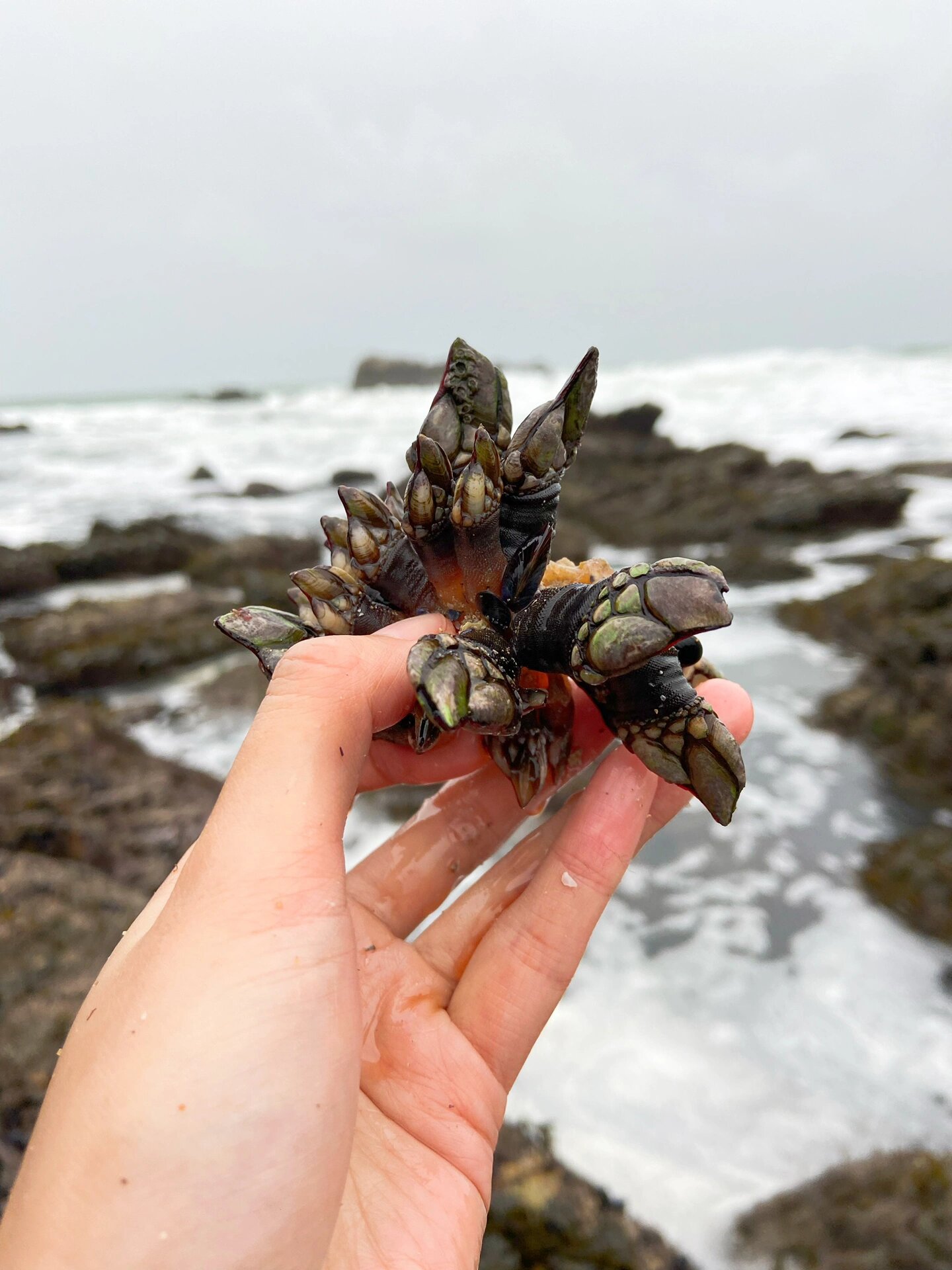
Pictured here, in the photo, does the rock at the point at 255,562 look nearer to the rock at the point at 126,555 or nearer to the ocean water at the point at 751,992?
the rock at the point at 126,555

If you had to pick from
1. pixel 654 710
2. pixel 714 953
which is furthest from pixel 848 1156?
pixel 654 710

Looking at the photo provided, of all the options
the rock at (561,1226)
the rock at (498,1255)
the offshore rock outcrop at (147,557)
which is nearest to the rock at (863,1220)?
the rock at (561,1226)

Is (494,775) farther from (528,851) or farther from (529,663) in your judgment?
(529,663)

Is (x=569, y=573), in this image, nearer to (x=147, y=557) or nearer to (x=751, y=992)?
(x=751, y=992)

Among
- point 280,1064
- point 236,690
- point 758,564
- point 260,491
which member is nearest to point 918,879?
point 280,1064

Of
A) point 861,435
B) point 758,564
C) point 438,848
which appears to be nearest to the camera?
point 438,848

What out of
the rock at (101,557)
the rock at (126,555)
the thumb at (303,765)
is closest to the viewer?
the thumb at (303,765)

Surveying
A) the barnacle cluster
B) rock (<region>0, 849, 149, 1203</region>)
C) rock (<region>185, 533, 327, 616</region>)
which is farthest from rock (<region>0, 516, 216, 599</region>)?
the barnacle cluster
